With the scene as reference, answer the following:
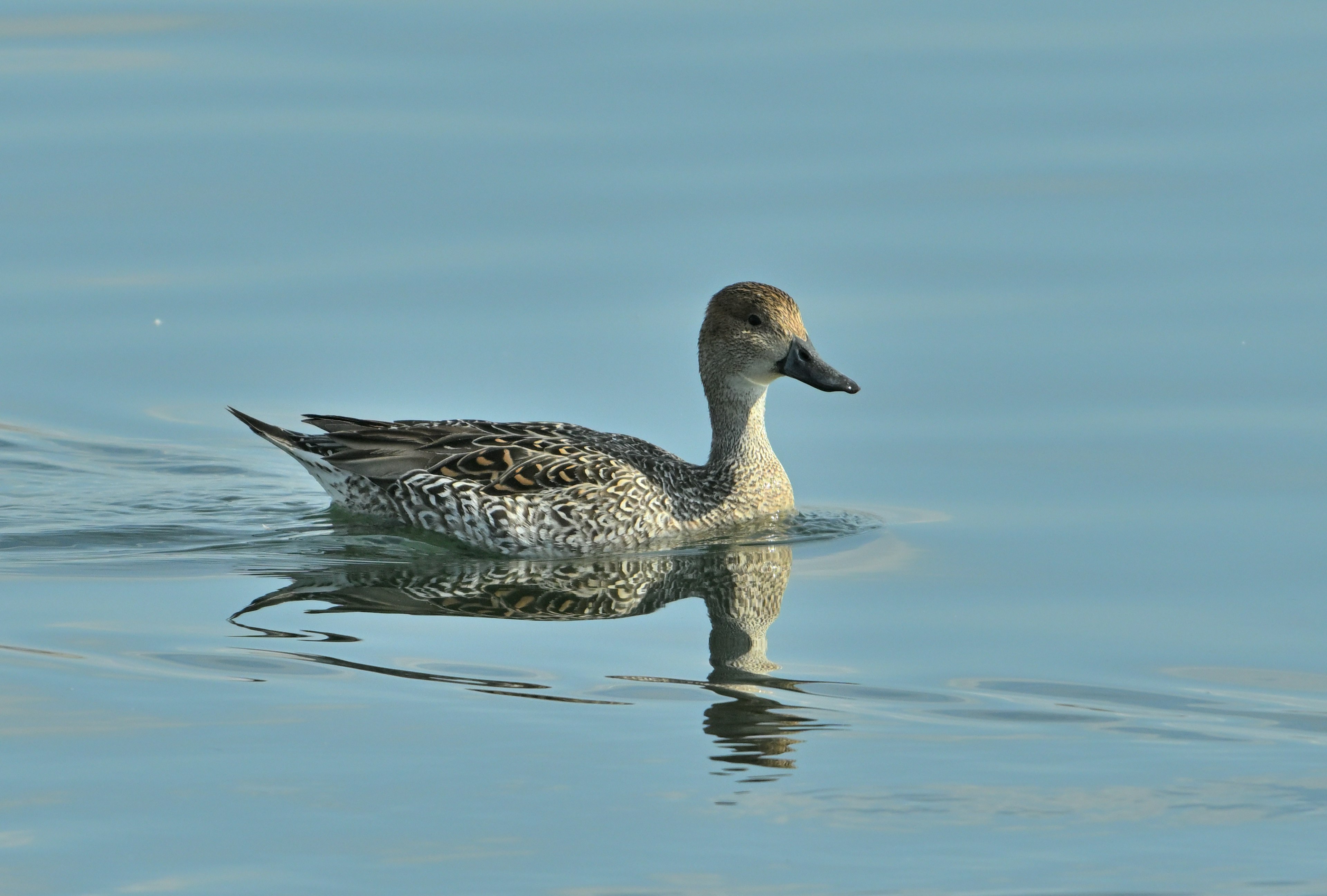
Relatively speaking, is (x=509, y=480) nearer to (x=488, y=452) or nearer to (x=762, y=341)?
(x=488, y=452)

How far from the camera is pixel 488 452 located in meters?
11.0

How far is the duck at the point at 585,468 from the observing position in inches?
424

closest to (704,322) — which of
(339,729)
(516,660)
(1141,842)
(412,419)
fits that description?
(412,419)

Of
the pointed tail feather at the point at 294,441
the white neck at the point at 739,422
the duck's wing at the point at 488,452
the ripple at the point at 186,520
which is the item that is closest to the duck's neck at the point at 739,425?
the white neck at the point at 739,422

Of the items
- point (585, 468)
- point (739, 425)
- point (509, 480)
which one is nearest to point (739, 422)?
point (739, 425)

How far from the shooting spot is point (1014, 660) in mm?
8414

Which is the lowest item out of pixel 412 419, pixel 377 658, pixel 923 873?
pixel 923 873

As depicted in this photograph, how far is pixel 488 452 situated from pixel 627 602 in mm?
1838

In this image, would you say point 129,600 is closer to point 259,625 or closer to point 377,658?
point 259,625

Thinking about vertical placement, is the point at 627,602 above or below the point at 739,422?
below

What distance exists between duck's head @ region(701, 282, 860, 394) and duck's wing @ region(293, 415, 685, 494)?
690mm

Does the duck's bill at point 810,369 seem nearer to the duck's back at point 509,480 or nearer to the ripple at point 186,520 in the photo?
the ripple at point 186,520

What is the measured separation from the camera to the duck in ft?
35.3

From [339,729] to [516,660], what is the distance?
1180 mm
